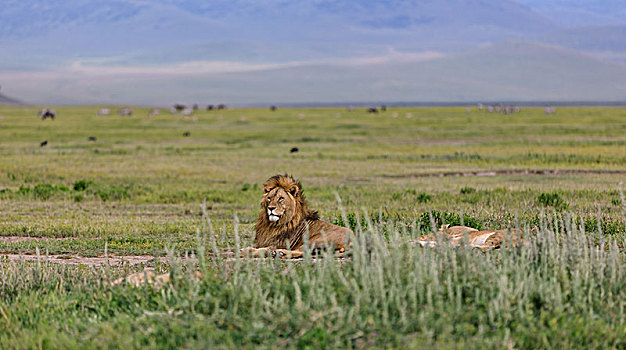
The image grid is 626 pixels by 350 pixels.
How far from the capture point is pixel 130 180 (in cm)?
2420

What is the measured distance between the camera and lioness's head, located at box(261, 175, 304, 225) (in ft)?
34.1

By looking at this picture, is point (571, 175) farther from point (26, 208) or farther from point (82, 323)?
point (82, 323)

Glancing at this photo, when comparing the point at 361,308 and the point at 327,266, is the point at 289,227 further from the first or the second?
the point at 361,308

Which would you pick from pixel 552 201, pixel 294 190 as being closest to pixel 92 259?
pixel 294 190

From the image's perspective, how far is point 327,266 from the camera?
23.6 feet

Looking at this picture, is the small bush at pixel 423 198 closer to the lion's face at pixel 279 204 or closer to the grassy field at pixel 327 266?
the grassy field at pixel 327 266

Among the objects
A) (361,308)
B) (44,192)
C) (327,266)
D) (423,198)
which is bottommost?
(423,198)

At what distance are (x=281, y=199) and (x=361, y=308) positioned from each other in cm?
411

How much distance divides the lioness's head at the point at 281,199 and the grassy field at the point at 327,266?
100cm

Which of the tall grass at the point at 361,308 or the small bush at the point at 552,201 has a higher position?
the tall grass at the point at 361,308

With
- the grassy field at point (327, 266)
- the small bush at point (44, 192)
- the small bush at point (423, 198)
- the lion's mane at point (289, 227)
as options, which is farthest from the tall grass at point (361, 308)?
the small bush at point (44, 192)

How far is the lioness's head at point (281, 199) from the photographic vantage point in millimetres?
10383

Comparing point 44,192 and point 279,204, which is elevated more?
point 279,204

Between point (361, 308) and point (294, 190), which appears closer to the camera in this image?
point (361, 308)
